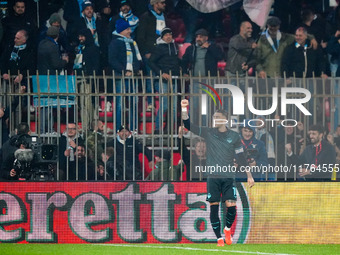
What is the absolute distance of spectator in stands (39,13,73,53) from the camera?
595 inches

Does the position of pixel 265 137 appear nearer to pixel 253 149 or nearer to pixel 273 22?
pixel 253 149

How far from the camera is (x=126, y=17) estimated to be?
50.9 ft

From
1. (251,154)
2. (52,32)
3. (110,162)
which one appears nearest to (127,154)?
(110,162)

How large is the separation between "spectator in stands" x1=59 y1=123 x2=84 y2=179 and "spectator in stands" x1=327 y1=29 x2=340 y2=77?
17.9ft

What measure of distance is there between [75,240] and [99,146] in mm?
1487

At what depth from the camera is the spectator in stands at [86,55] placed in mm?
→ 15180

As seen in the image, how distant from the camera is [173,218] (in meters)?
12.7

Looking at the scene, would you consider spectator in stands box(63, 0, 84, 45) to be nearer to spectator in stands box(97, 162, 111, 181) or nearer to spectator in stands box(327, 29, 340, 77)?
spectator in stands box(97, 162, 111, 181)

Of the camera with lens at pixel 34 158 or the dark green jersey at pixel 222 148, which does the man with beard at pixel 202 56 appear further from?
the camera with lens at pixel 34 158

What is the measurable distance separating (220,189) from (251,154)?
746mm

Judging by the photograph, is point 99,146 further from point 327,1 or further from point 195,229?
point 327,1

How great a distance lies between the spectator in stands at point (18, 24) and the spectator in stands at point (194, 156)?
12.6 feet

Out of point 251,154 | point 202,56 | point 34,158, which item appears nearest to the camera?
point 34,158

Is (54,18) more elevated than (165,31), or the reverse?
(54,18)
